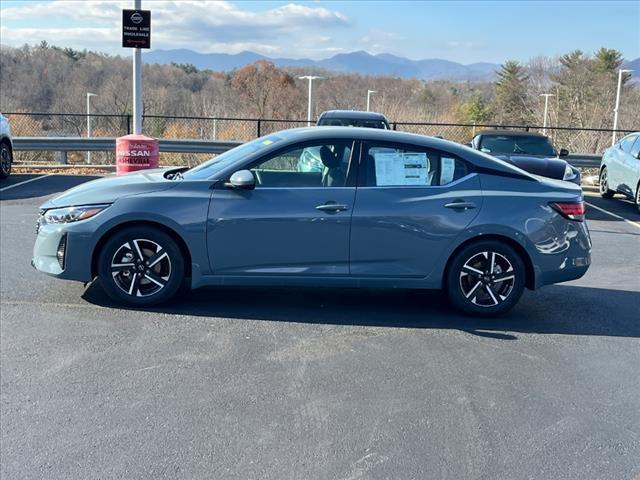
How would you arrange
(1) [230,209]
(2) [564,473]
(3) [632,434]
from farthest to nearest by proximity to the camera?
(1) [230,209] < (3) [632,434] < (2) [564,473]

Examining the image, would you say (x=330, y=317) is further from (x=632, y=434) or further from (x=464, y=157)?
(x=632, y=434)

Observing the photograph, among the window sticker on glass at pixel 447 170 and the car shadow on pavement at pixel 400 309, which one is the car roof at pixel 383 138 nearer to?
the window sticker on glass at pixel 447 170

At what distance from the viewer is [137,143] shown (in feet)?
36.1

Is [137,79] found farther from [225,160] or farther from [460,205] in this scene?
[460,205]

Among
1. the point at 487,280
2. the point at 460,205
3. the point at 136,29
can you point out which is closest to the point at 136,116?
the point at 136,29

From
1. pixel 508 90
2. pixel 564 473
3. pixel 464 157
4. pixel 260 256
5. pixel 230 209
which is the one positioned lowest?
pixel 564 473

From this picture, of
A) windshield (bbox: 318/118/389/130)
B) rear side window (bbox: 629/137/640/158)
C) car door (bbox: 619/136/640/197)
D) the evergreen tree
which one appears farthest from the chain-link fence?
the evergreen tree

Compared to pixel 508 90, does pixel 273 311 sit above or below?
below

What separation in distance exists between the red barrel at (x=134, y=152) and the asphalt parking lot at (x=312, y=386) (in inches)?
183

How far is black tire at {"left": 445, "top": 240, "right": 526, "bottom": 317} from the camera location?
19.1 feet

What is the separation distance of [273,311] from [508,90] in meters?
63.2

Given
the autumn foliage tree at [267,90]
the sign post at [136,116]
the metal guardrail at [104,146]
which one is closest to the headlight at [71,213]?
the sign post at [136,116]

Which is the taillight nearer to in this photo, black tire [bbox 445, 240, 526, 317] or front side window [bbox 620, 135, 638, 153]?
black tire [bbox 445, 240, 526, 317]

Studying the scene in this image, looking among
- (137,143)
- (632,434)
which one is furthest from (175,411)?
(137,143)
